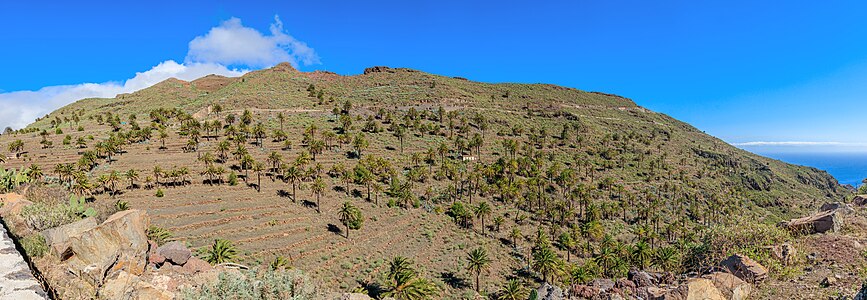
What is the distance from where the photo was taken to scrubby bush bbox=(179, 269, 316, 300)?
267 inches

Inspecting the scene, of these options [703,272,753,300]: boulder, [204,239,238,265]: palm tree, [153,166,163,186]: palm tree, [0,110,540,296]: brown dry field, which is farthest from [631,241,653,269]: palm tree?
[153,166,163,186]: palm tree

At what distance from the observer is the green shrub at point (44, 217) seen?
34.8 ft

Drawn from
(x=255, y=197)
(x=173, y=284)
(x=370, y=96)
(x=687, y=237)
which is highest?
(x=370, y=96)

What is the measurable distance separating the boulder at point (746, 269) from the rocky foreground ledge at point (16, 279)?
1724 cm

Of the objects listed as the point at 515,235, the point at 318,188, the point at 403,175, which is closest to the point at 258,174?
the point at 318,188

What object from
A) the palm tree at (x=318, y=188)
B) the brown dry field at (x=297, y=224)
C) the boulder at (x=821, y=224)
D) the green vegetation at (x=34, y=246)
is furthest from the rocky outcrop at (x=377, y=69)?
the green vegetation at (x=34, y=246)

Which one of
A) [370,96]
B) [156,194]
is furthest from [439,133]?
[156,194]

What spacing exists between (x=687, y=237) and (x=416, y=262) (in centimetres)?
6449

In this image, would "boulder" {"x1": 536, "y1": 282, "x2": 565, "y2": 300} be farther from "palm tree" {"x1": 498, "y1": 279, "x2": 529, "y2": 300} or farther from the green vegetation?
the green vegetation

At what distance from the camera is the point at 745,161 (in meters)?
137

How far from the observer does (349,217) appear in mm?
53531

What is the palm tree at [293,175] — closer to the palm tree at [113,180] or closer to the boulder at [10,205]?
the palm tree at [113,180]

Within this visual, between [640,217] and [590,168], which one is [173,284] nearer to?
[640,217]

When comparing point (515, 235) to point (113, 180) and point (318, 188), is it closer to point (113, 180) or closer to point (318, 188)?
point (318, 188)
